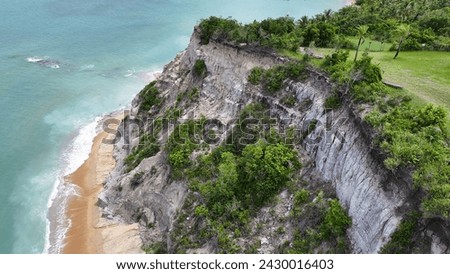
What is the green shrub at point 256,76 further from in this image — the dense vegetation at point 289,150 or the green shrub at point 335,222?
the green shrub at point 335,222

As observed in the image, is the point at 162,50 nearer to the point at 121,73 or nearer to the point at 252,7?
the point at 121,73

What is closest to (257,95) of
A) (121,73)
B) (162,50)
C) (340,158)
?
(340,158)

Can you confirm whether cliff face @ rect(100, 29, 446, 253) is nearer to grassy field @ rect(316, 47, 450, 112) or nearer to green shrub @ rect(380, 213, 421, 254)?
green shrub @ rect(380, 213, 421, 254)

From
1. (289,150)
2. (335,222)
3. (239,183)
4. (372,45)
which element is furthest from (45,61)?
(335,222)

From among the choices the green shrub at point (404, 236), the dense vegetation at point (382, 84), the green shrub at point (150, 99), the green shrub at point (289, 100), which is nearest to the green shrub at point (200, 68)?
the dense vegetation at point (382, 84)

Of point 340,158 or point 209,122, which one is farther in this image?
point 209,122
